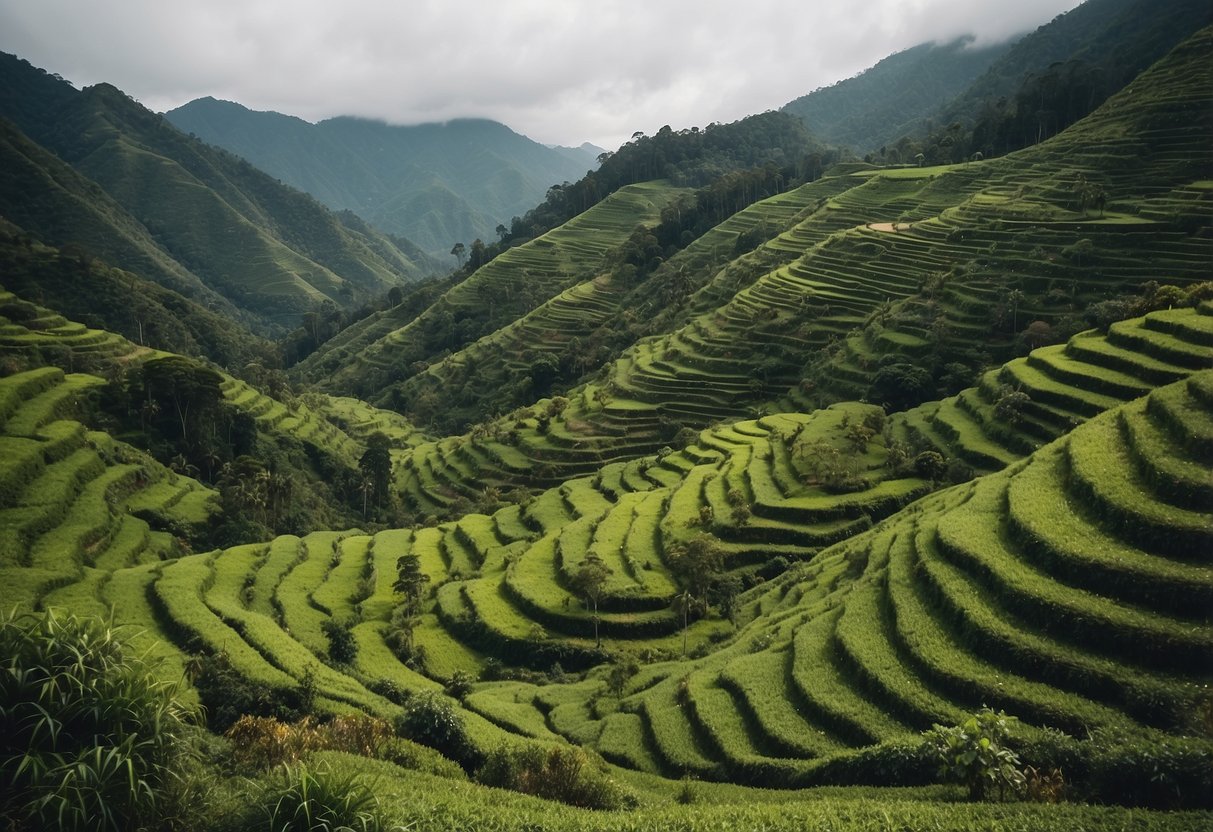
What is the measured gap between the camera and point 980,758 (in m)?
12.1

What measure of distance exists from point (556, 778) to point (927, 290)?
Result: 53598 mm

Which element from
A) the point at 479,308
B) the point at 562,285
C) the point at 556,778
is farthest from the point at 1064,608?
the point at 479,308

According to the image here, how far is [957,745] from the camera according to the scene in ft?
41.1

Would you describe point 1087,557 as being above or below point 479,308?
below

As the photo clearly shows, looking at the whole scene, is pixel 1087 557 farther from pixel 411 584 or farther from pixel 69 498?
pixel 69 498

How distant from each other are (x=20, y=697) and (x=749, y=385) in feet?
179

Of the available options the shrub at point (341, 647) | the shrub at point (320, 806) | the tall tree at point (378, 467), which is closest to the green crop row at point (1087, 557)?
the shrub at point (320, 806)

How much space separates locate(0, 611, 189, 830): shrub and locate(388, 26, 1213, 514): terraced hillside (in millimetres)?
45705

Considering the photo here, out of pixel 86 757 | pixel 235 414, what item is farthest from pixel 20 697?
pixel 235 414

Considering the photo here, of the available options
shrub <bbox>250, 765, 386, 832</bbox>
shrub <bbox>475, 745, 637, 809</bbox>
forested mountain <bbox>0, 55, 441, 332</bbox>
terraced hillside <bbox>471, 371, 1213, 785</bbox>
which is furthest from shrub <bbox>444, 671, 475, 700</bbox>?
forested mountain <bbox>0, 55, 441, 332</bbox>

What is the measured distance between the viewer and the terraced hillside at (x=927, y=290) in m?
51.6

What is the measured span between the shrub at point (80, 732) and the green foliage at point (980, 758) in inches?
518

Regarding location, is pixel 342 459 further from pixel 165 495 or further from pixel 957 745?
pixel 957 745

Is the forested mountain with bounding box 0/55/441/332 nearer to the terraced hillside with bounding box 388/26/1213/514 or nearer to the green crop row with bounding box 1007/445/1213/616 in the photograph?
the terraced hillside with bounding box 388/26/1213/514
